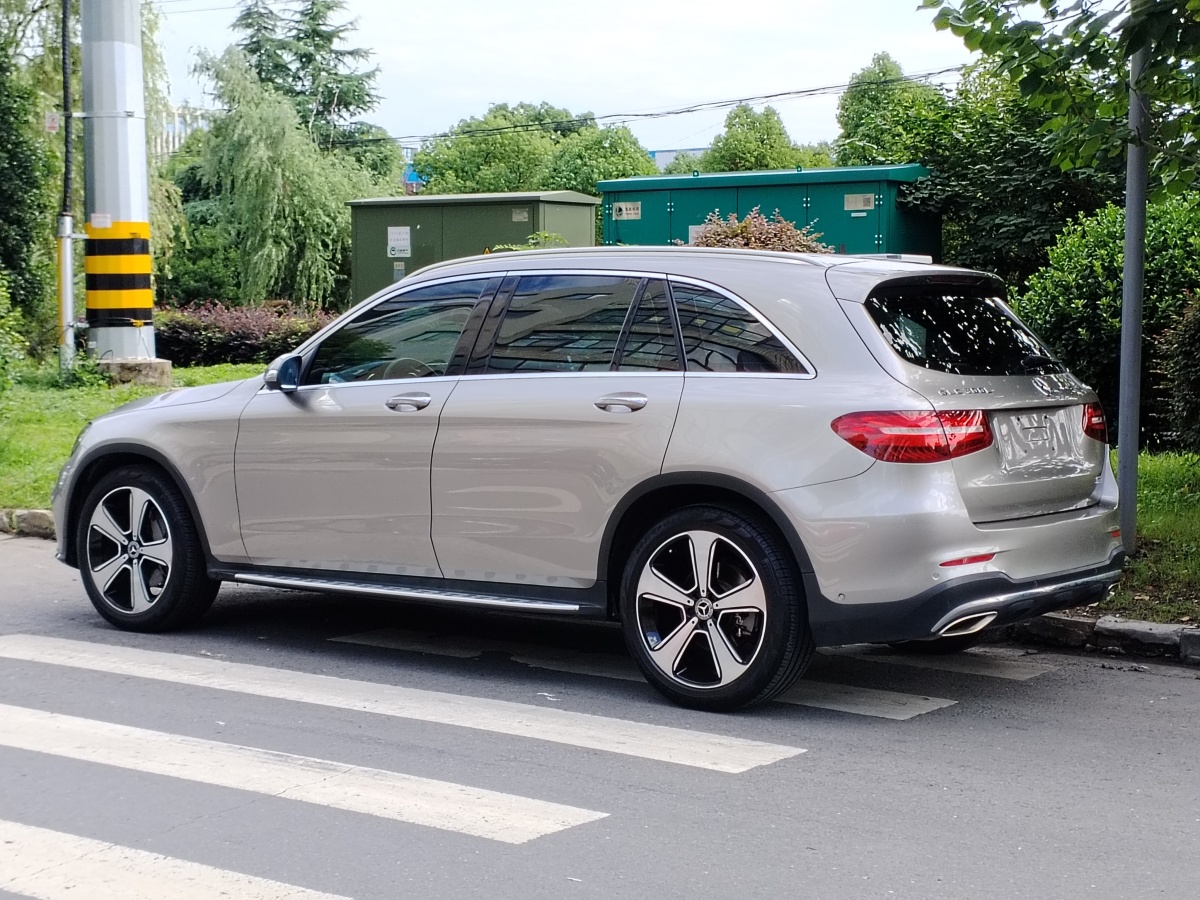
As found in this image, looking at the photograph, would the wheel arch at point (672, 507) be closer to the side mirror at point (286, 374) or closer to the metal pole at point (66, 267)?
the side mirror at point (286, 374)

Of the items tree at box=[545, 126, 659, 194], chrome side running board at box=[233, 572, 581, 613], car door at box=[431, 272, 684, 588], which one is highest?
tree at box=[545, 126, 659, 194]

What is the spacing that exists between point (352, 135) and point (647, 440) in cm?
6397

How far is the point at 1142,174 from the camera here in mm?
8102

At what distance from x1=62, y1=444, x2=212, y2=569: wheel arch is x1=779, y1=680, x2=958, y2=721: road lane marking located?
2.86 m

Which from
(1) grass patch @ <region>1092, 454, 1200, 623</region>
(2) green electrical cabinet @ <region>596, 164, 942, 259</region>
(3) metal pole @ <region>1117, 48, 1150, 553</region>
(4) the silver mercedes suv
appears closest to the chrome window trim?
(4) the silver mercedes suv

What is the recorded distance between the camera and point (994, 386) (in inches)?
229

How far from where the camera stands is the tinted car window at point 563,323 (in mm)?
6242

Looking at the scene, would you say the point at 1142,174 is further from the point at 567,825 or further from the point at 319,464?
the point at 567,825

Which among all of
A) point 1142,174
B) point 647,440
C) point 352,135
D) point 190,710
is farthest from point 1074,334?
point 352,135

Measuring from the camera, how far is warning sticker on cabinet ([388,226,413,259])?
2339cm

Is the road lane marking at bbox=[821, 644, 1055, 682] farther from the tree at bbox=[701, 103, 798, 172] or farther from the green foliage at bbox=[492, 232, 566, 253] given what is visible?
the tree at bbox=[701, 103, 798, 172]

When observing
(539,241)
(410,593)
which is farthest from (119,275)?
(410,593)

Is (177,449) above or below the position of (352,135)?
below

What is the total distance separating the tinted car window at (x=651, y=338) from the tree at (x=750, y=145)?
57.2 meters
